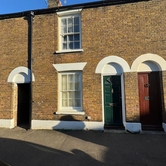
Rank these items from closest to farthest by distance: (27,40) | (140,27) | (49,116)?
1. (140,27)
2. (49,116)
3. (27,40)

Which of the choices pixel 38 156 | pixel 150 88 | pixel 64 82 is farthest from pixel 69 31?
pixel 38 156

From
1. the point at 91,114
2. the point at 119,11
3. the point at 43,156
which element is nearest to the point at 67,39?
the point at 119,11

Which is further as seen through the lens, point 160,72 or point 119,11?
point 119,11

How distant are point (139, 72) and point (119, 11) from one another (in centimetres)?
310

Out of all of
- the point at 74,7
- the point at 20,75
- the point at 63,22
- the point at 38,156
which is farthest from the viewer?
the point at 20,75

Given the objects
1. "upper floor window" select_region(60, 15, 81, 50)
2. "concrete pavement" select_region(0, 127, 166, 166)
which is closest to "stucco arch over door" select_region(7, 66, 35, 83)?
"upper floor window" select_region(60, 15, 81, 50)

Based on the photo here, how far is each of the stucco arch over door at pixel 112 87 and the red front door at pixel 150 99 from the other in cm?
89

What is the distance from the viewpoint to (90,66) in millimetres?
6539

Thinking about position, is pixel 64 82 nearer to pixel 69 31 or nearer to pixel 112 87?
pixel 112 87

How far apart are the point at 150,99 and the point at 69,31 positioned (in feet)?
17.2

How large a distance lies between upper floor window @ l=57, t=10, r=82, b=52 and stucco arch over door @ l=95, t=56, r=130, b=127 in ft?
5.67

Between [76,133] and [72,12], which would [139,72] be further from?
[72,12]

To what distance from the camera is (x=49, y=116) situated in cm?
672

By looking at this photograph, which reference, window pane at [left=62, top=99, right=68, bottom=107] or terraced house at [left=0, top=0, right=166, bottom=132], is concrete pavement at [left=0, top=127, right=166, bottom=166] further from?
window pane at [left=62, top=99, right=68, bottom=107]
